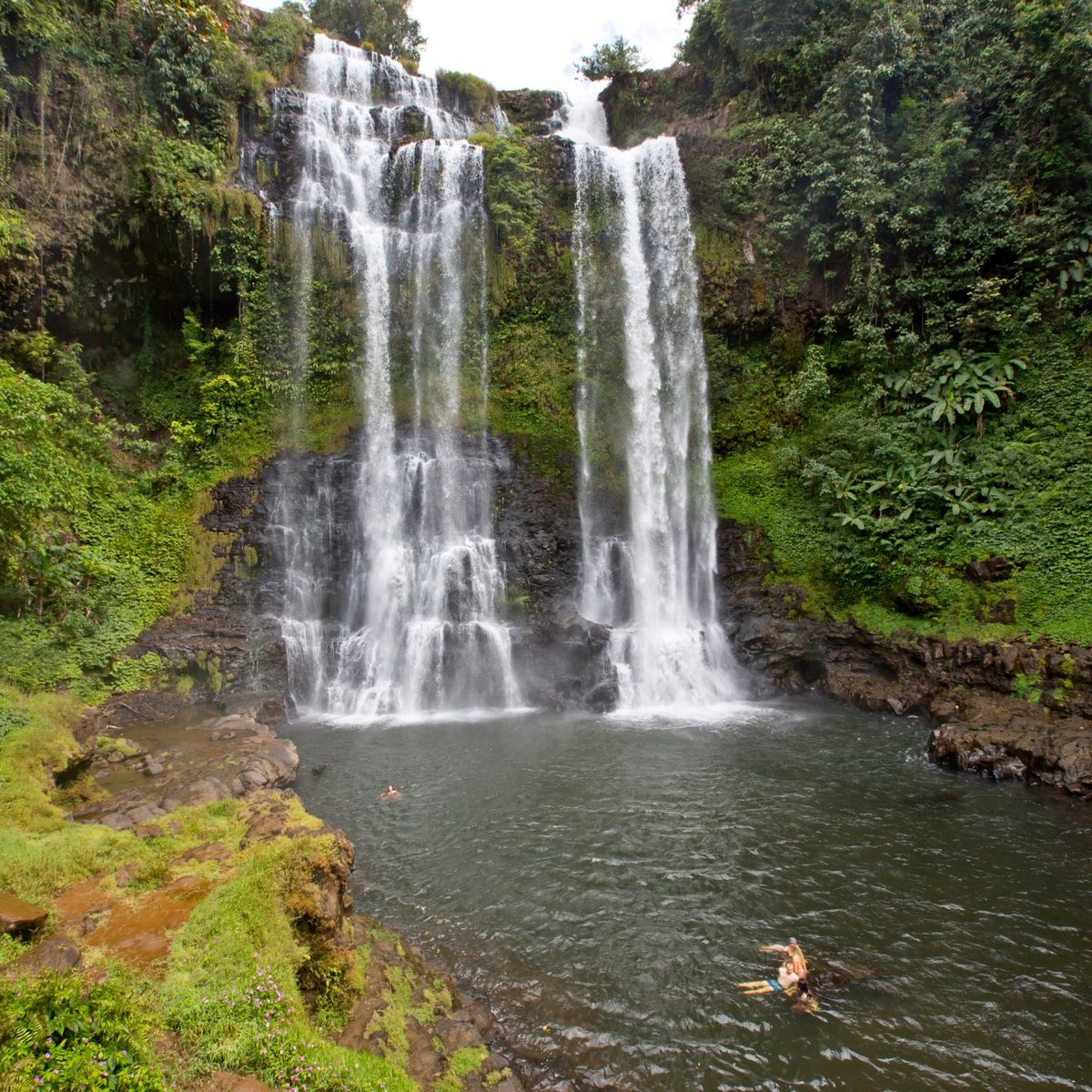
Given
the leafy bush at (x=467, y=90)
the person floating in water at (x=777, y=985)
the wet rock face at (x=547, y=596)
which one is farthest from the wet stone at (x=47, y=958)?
the leafy bush at (x=467, y=90)

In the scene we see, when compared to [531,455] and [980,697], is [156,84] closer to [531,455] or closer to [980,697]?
[531,455]

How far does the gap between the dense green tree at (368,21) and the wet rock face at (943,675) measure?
29.0 meters

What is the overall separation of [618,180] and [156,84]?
1443 cm

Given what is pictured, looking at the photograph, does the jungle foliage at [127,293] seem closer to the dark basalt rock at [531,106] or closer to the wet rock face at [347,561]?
the wet rock face at [347,561]

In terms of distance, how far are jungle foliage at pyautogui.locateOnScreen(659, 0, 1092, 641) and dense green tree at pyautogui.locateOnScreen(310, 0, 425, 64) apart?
16271 mm

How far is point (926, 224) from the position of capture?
1861 cm

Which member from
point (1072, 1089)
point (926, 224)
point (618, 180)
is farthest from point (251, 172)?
point (1072, 1089)

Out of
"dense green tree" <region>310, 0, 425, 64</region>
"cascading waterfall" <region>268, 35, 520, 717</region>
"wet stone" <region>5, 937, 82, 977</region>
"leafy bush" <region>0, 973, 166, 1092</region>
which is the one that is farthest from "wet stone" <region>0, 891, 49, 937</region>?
"dense green tree" <region>310, 0, 425, 64</region>

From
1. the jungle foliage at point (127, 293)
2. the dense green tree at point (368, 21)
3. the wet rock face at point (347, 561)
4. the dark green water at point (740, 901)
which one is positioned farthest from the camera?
the dense green tree at point (368, 21)

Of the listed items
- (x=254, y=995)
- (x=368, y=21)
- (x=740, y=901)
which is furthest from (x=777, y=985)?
(x=368, y=21)

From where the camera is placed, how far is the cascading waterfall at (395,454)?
16656mm

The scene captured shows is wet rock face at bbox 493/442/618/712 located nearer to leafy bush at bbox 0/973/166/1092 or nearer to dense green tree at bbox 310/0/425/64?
leafy bush at bbox 0/973/166/1092

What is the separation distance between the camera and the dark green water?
213 inches

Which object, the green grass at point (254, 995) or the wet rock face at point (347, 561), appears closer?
the green grass at point (254, 995)
